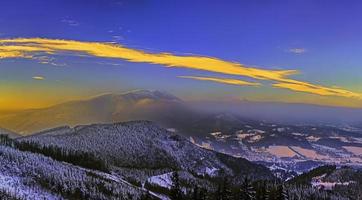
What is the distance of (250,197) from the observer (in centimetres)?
11831

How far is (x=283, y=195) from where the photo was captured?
118 metres

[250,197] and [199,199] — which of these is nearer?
[250,197]

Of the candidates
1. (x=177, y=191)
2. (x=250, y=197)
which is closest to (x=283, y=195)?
(x=250, y=197)

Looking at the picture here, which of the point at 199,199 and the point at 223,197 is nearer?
the point at 223,197

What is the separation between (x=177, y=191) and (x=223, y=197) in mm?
11394

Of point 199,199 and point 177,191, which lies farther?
point 199,199

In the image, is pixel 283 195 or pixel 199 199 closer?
pixel 283 195

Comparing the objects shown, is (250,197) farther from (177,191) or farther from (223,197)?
(177,191)

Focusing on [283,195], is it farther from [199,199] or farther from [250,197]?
[199,199]

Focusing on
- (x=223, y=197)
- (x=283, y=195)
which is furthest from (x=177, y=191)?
(x=283, y=195)

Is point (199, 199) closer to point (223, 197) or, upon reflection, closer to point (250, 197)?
point (223, 197)

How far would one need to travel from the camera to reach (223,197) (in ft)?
411

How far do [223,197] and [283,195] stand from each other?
564 inches
